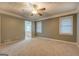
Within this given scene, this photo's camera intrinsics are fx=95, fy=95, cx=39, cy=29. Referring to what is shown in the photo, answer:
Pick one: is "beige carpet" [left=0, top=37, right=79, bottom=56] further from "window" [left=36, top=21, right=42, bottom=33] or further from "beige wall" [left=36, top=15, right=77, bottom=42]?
"window" [left=36, top=21, right=42, bottom=33]

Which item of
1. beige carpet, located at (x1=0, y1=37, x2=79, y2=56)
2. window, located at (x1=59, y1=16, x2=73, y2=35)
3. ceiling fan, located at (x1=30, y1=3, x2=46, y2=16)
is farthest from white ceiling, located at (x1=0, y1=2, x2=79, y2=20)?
beige carpet, located at (x1=0, y1=37, x2=79, y2=56)

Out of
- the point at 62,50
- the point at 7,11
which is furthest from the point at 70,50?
the point at 7,11

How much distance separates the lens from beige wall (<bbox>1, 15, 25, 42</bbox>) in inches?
74.3

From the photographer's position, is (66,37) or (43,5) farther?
(66,37)

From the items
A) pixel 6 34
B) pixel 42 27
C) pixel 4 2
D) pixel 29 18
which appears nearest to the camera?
pixel 4 2

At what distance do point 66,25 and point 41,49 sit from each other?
2.38ft

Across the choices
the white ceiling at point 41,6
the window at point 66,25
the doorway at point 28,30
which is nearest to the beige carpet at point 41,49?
the doorway at point 28,30

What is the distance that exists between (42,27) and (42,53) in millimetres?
607

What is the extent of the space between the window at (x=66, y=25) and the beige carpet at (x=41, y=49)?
0.26 metres

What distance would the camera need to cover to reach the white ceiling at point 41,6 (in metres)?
1.82

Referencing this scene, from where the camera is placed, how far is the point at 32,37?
213 cm

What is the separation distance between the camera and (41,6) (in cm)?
186

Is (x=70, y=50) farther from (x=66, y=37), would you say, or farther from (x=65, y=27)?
(x=65, y=27)

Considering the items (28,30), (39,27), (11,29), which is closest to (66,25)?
(39,27)
